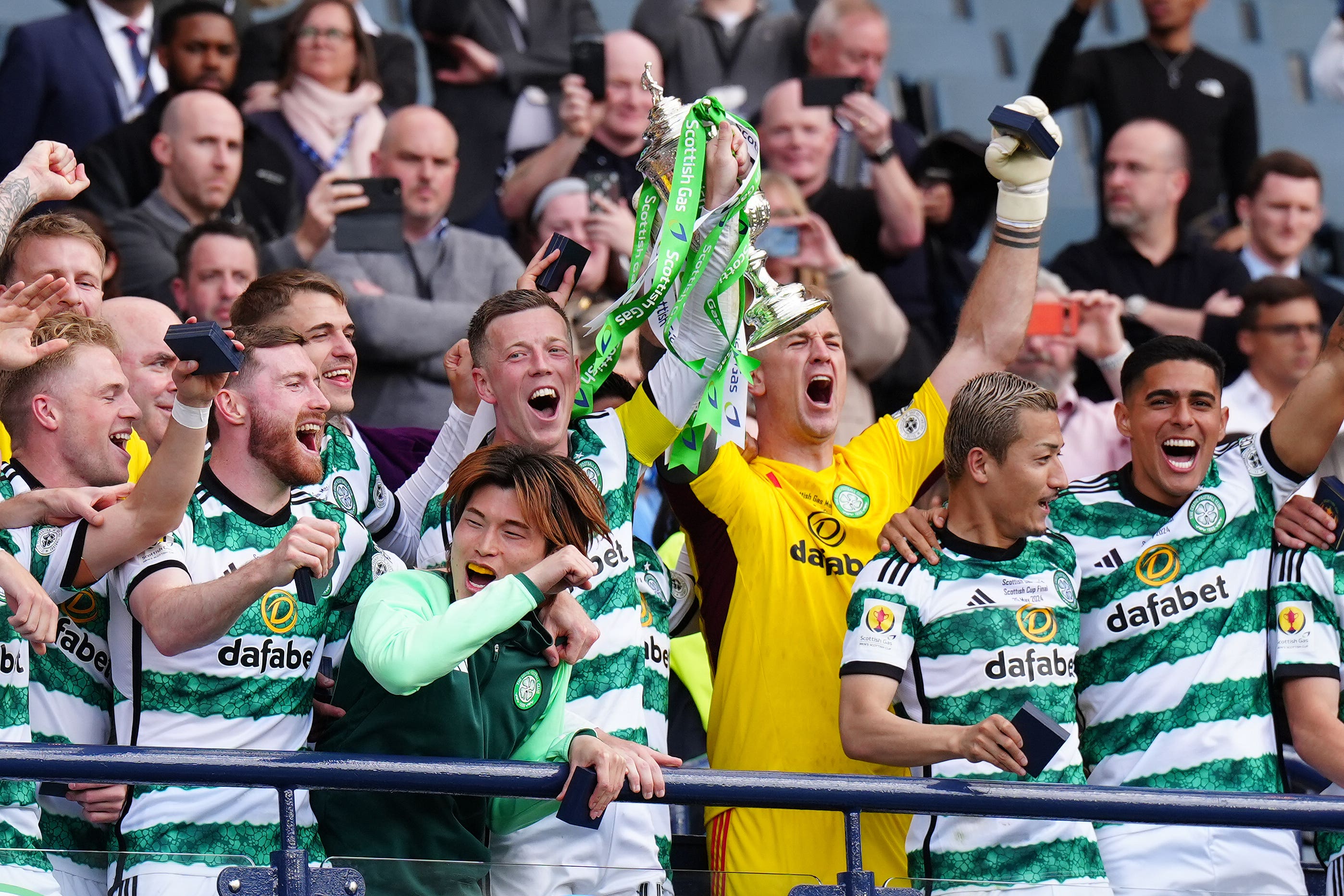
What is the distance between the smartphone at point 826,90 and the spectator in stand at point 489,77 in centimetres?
109

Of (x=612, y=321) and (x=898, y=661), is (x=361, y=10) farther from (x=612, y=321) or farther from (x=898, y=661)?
(x=898, y=661)

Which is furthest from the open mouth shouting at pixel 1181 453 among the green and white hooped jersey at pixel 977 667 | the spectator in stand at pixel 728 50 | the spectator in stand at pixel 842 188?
the spectator in stand at pixel 728 50

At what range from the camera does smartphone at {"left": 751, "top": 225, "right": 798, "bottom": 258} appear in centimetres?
634

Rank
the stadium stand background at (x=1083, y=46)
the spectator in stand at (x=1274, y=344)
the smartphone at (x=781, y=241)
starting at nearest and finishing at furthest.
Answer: the smartphone at (x=781, y=241) → the spectator in stand at (x=1274, y=344) → the stadium stand background at (x=1083, y=46)

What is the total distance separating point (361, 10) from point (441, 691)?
4.81 metres

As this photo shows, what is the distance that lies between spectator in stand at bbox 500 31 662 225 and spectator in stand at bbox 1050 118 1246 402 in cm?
182

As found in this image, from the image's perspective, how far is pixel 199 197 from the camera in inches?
252

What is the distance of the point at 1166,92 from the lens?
812cm

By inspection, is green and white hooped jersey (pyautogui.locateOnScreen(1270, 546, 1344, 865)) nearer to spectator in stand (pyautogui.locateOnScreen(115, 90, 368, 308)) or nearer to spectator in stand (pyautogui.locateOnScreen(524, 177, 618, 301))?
spectator in stand (pyautogui.locateOnScreen(524, 177, 618, 301))

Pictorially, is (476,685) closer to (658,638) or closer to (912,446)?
(658,638)

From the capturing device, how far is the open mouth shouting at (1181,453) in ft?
14.5

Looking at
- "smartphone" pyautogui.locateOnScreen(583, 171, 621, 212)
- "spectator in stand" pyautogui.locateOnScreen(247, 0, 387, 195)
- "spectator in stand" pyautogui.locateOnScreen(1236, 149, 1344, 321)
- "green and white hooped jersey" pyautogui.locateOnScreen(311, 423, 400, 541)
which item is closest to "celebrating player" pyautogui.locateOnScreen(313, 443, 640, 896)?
"green and white hooped jersey" pyautogui.locateOnScreen(311, 423, 400, 541)

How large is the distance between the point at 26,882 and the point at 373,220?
130 inches

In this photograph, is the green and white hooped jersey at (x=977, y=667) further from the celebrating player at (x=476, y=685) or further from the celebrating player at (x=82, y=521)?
the celebrating player at (x=82, y=521)
